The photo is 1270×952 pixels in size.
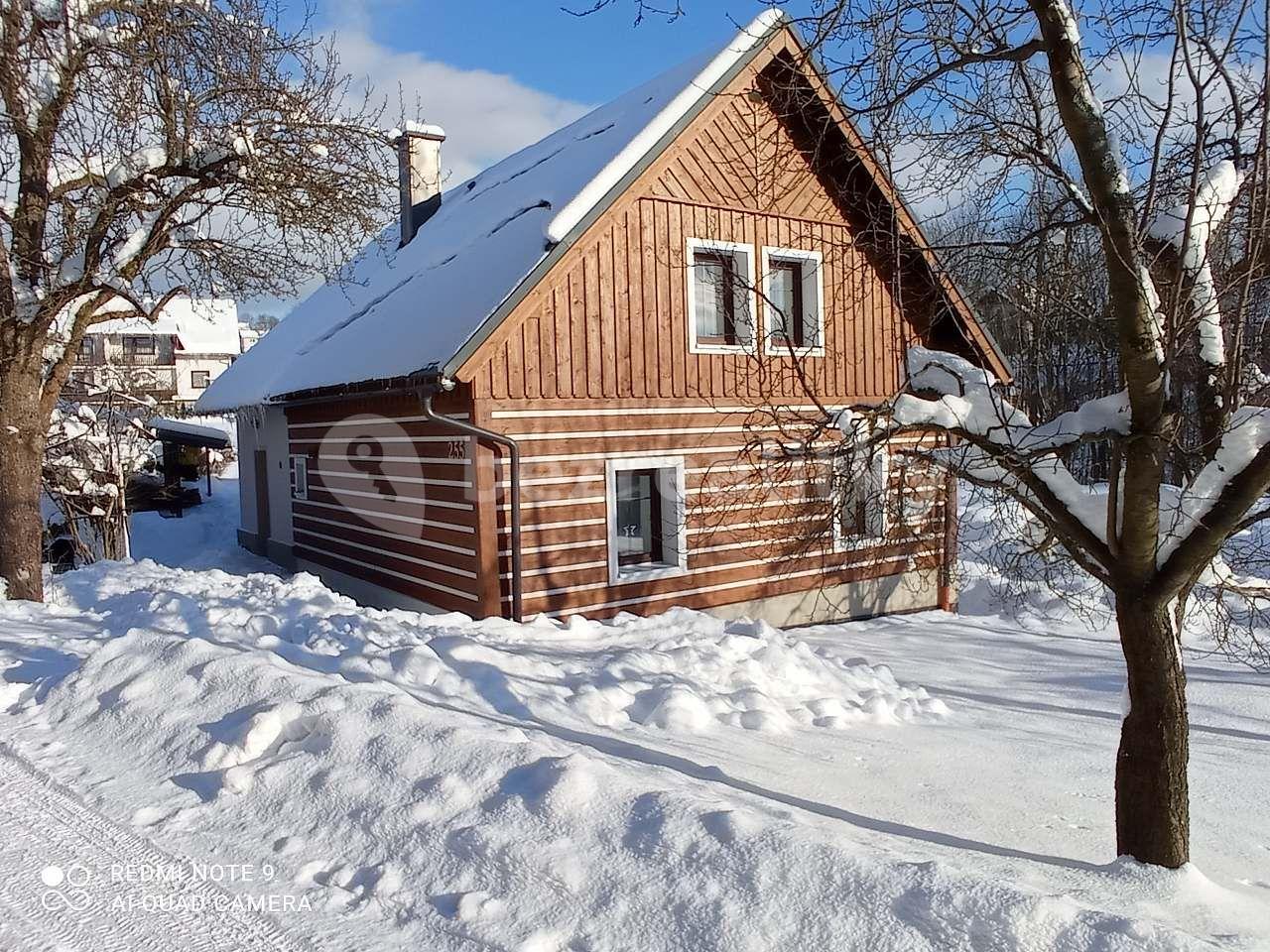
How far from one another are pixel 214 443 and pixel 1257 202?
74.6ft

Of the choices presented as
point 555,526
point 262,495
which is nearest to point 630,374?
point 555,526

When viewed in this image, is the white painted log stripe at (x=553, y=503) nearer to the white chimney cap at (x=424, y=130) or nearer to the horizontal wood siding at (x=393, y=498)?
the horizontal wood siding at (x=393, y=498)

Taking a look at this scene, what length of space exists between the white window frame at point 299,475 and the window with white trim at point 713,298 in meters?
6.31

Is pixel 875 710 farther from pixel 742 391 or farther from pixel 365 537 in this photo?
pixel 365 537

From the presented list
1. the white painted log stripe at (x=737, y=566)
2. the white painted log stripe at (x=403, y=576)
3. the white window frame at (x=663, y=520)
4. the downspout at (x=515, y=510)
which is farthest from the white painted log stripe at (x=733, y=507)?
A: the white painted log stripe at (x=403, y=576)

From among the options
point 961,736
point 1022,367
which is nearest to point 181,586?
point 961,736

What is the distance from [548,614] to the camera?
9.37 metres

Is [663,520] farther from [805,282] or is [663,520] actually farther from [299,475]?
[299,475]

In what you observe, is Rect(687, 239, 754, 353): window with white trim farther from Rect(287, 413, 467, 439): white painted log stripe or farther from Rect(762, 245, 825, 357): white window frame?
Rect(287, 413, 467, 439): white painted log stripe

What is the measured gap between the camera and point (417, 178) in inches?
583

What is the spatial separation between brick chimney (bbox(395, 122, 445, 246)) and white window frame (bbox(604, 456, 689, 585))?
22.5 feet

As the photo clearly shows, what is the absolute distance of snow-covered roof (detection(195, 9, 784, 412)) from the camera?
9062mm

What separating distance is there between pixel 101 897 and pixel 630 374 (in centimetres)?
736

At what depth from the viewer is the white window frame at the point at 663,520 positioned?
32.2ft
